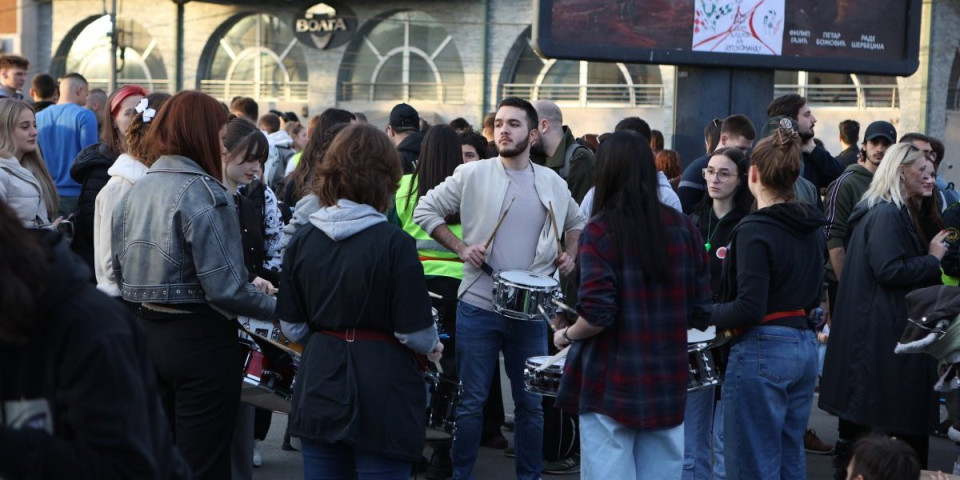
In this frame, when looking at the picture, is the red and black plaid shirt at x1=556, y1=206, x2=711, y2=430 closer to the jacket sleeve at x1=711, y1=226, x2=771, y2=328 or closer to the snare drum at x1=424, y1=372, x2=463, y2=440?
the jacket sleeve at x1=711, y1=226, x2=771, y2=328

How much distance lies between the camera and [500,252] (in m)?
6.08

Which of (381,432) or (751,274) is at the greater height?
(751,274)

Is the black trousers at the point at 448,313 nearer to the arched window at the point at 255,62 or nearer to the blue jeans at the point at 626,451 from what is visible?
the blue jeans at the point at 626,451

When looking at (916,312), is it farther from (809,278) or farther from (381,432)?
(381,432)

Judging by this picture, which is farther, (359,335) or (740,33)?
(740,33)

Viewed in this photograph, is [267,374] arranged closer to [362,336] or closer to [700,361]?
[362,336]

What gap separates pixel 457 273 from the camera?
676 centimetres

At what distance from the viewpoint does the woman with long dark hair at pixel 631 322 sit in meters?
4.41

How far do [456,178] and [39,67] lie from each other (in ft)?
96.3

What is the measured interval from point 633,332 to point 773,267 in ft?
3.71

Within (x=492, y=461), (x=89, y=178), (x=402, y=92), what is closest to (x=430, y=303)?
(x=89, y=178)

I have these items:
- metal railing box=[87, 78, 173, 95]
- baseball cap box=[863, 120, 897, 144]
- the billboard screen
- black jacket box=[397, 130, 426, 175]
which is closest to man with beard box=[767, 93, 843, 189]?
baseball cap box=[863, 120, 897, 144]

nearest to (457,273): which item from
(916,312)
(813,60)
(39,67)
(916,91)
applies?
(916,312)

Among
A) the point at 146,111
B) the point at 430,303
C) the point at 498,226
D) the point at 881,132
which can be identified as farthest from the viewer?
the point at 881,132
